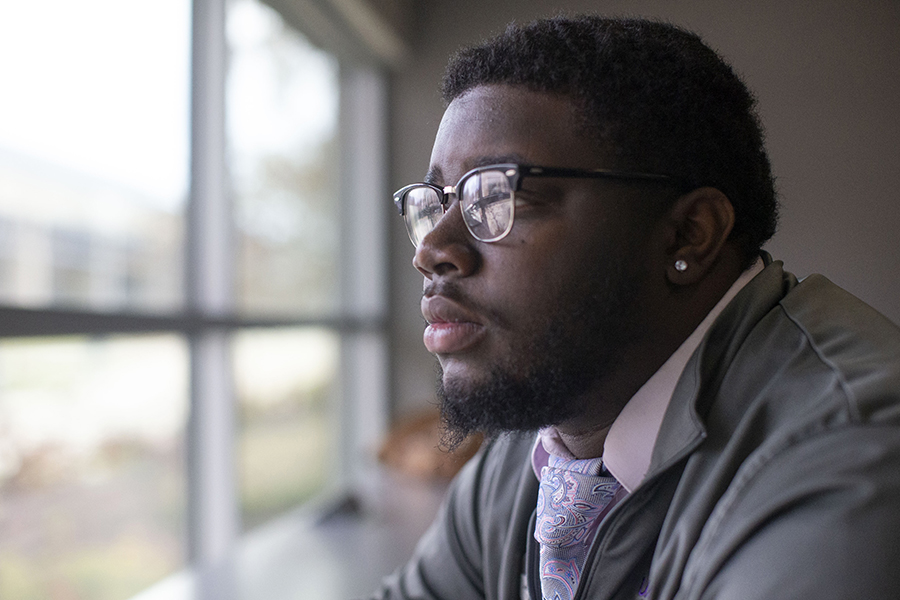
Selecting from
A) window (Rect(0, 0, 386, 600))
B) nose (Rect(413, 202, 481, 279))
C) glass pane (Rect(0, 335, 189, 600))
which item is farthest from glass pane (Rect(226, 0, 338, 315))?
nose (Rect(413, 202, 481, 279))

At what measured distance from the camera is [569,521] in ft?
2.52

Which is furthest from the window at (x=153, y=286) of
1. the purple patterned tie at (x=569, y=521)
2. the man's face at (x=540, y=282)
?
the purple patterned tie at (x=569, y=521)

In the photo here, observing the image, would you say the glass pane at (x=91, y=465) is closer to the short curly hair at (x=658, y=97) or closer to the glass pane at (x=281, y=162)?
the glass pane at (x=281, y=162)

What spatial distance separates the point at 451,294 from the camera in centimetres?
78

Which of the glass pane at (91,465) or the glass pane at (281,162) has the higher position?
the glass pane at (281,162)

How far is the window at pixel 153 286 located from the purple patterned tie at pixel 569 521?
1149 mm

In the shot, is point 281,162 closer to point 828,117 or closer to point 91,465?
point 91,465

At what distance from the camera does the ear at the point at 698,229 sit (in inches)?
30.2

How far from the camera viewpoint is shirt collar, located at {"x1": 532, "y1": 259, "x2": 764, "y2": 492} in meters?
0.73

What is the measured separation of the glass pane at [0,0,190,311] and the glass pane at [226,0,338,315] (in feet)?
1.00

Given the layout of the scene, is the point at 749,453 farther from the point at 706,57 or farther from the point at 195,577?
the point at 195,577

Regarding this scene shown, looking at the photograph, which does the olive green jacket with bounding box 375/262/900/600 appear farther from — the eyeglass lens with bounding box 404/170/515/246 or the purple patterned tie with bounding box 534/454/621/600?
the eyeglass lens with bounding box 404/170/515/246

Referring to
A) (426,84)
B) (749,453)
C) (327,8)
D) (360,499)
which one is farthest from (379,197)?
(749,453)

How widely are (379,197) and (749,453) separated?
9.07 feet
